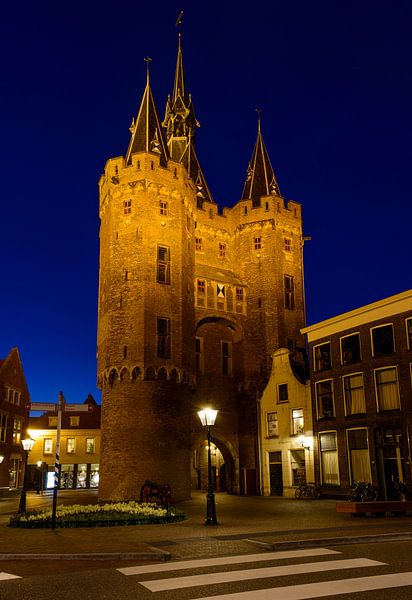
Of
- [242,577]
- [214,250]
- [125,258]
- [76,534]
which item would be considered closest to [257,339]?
[214,250]

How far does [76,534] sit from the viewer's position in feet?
54.4

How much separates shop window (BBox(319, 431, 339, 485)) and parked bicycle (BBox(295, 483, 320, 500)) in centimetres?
65

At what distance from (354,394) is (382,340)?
11.7ft

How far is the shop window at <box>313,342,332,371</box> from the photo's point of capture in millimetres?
35909

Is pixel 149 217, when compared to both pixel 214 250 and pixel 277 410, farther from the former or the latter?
pixel 277 410

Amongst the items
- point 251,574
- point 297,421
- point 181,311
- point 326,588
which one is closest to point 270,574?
point 251,574

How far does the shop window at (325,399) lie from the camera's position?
35.1 meters

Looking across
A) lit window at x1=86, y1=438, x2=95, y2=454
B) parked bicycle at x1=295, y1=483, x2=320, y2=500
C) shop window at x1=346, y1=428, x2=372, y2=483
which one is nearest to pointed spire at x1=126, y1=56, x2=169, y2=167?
shop window at x1=346, y1=428, x2=372, y2=483

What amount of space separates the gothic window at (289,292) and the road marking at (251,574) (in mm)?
35079

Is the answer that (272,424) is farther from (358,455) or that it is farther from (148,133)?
(148,133)

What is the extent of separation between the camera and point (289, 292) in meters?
46.0

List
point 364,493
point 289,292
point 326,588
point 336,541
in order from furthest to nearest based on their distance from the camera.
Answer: point 289,292, point 364,493, point 336,541, point 326,588

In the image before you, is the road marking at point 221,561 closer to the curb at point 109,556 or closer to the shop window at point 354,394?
the curb at point 109,556

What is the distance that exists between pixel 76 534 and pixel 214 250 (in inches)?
1278
